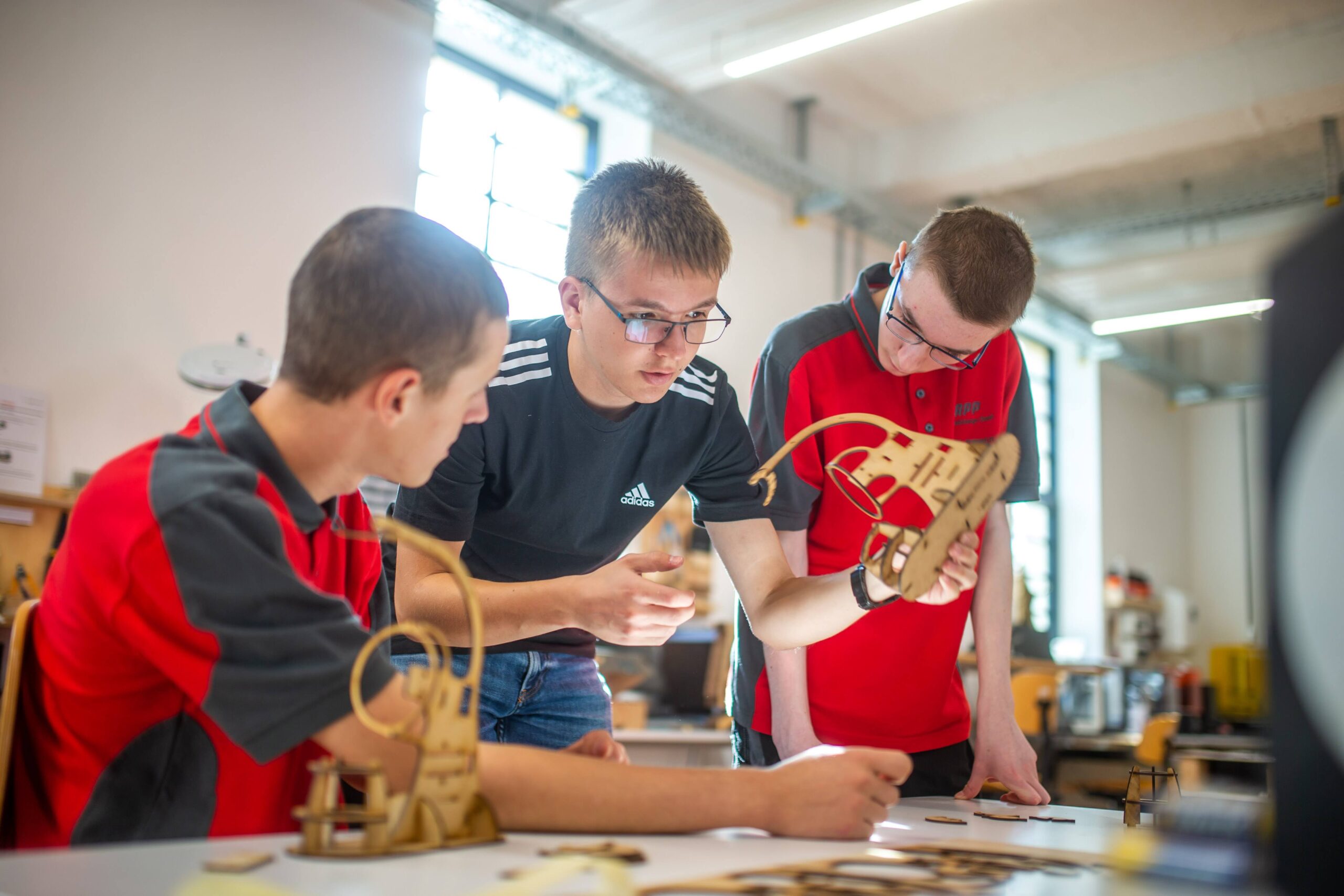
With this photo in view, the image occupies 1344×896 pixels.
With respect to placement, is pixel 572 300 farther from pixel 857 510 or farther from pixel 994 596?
pixel 994 596

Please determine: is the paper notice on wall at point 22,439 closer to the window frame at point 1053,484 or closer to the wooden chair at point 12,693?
the wooden chair at point 12,693

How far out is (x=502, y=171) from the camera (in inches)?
246

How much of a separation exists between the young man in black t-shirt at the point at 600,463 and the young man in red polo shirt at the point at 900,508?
0.14 metres

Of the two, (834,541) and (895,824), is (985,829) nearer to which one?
(895,824)

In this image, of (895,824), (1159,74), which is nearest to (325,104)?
(895,824)

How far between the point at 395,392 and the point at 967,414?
1353 mm

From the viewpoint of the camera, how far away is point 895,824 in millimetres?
1290

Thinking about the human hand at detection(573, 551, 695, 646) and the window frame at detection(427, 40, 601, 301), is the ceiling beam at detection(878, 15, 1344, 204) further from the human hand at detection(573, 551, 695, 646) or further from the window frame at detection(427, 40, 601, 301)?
the human hand at detection(573, 551, 695, 646)

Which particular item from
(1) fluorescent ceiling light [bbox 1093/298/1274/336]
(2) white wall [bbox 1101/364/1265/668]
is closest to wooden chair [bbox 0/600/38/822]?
(1) fluorescent ceiling light [bbox 1093/298/1274/336]

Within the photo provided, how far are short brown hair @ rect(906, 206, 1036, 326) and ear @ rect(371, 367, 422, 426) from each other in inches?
45.3

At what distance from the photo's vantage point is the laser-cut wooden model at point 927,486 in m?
1.30

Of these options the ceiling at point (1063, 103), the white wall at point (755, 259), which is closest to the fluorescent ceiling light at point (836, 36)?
the ceiling at point (1063, 103)

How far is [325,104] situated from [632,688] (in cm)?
332

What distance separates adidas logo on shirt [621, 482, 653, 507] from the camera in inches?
72.5
